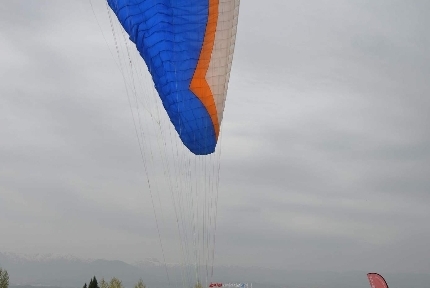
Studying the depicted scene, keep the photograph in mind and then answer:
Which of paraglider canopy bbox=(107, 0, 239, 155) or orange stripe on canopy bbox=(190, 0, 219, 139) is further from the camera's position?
orange stripe on canopy bbox=(190, 0, 219, 139)

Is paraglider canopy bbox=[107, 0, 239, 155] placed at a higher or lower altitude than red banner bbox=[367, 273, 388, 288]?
higher

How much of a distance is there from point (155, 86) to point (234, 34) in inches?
103

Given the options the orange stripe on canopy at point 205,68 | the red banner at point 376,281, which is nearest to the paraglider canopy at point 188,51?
the orange stripe on canopy at point 205,68

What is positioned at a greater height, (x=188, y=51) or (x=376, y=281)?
(x=188, y=51)

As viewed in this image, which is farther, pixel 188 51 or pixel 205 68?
pixel 205 68

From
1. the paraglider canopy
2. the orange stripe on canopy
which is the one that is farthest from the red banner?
the orange stripe on canopy

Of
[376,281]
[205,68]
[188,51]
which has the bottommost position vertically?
[376,281]

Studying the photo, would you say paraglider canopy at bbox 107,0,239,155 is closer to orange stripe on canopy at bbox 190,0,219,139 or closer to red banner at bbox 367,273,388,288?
orange stripe on canopy at bbox 190,0,219,139

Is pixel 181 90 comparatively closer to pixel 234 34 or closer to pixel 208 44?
pixel 208 44

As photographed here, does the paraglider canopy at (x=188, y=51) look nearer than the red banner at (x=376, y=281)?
Yes

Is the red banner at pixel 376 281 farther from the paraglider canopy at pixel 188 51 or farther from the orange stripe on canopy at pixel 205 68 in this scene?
the orange stripe on canopy at pixel 205 68

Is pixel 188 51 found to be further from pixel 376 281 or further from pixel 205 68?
pixel 376 281

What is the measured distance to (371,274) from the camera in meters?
12.3

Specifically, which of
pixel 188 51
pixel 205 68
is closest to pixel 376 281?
pixel 205 68
